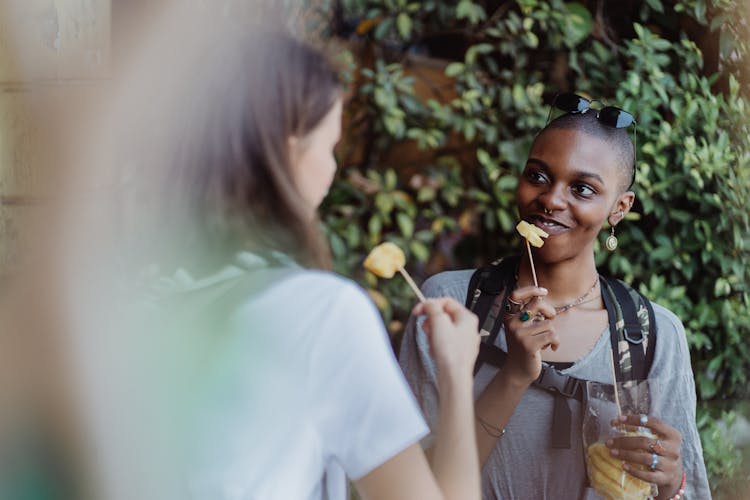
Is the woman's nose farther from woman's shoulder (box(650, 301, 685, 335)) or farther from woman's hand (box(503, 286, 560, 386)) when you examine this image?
woman's shoulder (box(650, 301, 685, 335))

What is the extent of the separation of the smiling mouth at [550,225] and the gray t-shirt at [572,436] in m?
0.24

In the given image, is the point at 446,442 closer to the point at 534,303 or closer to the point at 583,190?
the point at 534,303

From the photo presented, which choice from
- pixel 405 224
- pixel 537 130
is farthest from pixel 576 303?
pixel 405 224

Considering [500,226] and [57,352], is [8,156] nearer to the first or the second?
[57,352]

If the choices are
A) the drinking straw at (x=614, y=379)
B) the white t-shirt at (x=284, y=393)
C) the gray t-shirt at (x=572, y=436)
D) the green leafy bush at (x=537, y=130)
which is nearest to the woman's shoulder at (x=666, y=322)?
the gray t-shirt at (x=572, y=436)

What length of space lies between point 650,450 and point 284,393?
Result: 0.79 metres

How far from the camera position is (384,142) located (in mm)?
3545

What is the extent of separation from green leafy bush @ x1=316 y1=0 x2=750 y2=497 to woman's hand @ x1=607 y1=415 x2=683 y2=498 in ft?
3.87

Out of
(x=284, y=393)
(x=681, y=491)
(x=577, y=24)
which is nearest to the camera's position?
(x=284, y=393)

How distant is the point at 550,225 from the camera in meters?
1.61

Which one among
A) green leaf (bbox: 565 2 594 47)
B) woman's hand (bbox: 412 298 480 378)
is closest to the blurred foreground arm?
woman's hand (bbox: 412 298 480 378)

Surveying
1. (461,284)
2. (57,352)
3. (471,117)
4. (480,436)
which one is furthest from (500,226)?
(57,352)

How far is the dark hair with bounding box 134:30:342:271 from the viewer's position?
0.99 m

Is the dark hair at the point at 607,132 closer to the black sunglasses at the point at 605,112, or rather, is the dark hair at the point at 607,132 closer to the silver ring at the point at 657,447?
the black sunglasses at the point at 605,112
